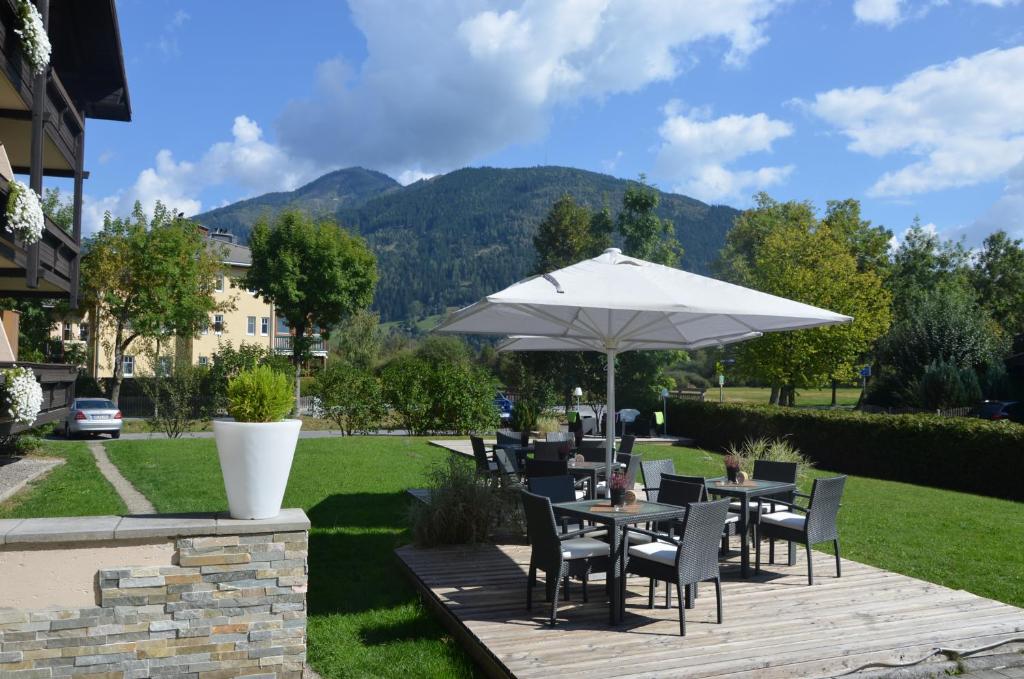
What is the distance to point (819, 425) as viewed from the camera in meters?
18.7

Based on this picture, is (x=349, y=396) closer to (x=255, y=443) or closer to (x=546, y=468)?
(x=546, y=468)

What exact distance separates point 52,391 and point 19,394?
3.54 metres

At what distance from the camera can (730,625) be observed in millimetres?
5645

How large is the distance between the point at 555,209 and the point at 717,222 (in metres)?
152

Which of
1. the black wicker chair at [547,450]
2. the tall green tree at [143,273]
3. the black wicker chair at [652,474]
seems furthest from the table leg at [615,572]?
the tall green tree at [143,273]

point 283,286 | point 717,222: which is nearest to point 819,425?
point 283,286

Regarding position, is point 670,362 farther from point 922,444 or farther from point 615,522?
point 615,522

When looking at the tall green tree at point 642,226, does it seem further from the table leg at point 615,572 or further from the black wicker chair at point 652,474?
the table leg at point 615,572

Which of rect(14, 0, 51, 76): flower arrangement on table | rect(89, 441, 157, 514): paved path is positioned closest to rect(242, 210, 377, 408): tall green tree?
rect(89, 441, 157, 514): paved path

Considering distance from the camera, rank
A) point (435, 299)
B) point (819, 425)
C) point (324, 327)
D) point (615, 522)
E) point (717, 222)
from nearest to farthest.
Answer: point (615, 522) < point (819, 425) < point (324, 327) < point (435, 299) < point (717, 222)

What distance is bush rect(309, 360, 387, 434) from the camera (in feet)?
75.0

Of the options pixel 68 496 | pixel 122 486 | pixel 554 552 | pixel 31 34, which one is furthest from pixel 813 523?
pixel 31 34

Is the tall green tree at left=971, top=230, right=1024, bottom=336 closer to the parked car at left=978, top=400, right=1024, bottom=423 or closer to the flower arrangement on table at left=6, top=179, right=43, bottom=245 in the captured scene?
the parked car at left=978, top=400, right=1024, bottom=423

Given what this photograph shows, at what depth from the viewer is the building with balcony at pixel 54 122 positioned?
10.7 meters
